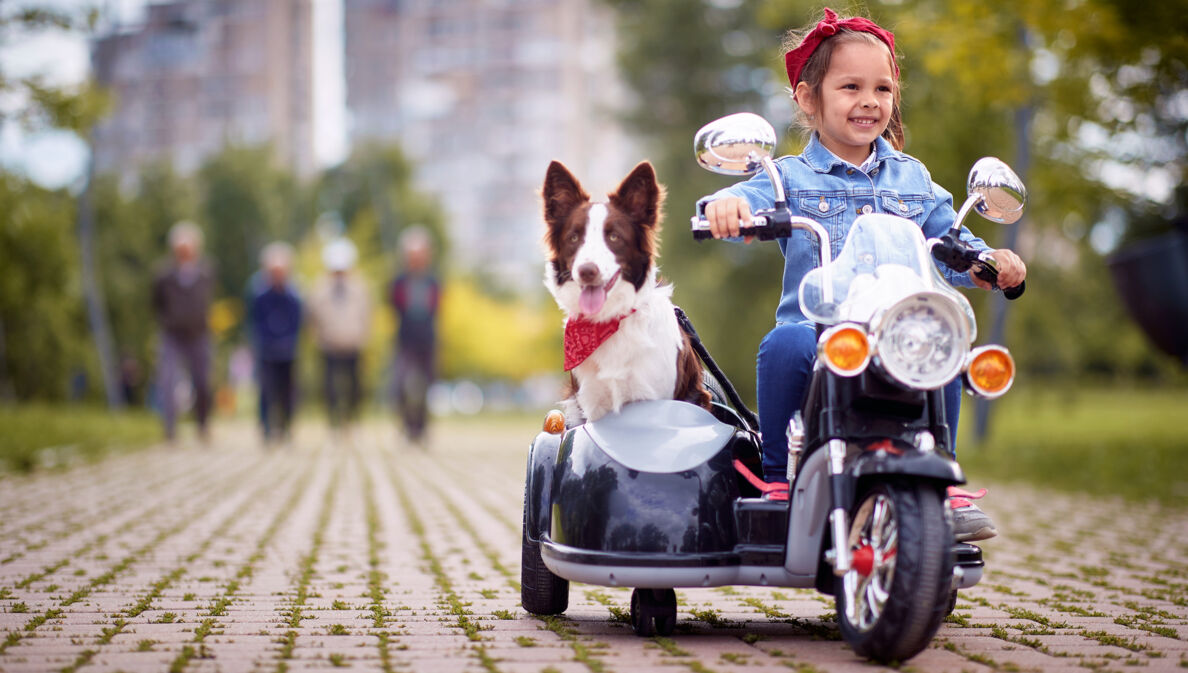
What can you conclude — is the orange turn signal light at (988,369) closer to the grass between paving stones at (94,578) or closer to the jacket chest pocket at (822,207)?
the jacket chest pocket at (822,207)

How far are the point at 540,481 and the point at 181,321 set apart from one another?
36.4 feet

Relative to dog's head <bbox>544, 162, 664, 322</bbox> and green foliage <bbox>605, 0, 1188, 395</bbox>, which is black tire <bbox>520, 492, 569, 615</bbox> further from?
green foliage <bbox>605, 0, 1188, 395</bbox>

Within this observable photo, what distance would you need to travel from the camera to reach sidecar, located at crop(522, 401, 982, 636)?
3.93m

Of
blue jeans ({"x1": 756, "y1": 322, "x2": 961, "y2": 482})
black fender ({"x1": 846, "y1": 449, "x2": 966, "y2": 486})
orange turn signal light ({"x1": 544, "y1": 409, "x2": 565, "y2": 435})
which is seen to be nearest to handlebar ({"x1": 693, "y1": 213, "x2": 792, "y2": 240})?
blue jeans ({"x1": 756, "y1": 322, "x2": 961, "y2": 482})

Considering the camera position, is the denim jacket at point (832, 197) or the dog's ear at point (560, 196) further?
the dog's ear at point (560, 196)

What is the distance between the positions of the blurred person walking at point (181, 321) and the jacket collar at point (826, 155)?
11.5 metres

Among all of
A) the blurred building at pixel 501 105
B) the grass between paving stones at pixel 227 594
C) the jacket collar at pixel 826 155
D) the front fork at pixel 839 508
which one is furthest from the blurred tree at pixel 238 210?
the blurred building at pixel 501 105

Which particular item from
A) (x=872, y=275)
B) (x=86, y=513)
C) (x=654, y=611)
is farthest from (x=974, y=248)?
(x=86, y=513)

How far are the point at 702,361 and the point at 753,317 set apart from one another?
2341 centimetres

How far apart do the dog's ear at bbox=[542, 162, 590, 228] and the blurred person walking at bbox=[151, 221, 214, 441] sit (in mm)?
11094

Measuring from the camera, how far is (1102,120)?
46.9ft

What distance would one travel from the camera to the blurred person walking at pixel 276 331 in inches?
599

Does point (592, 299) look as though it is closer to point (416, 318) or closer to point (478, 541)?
point (478, 541)

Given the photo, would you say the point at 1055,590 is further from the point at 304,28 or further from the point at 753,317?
the point at 304,28
